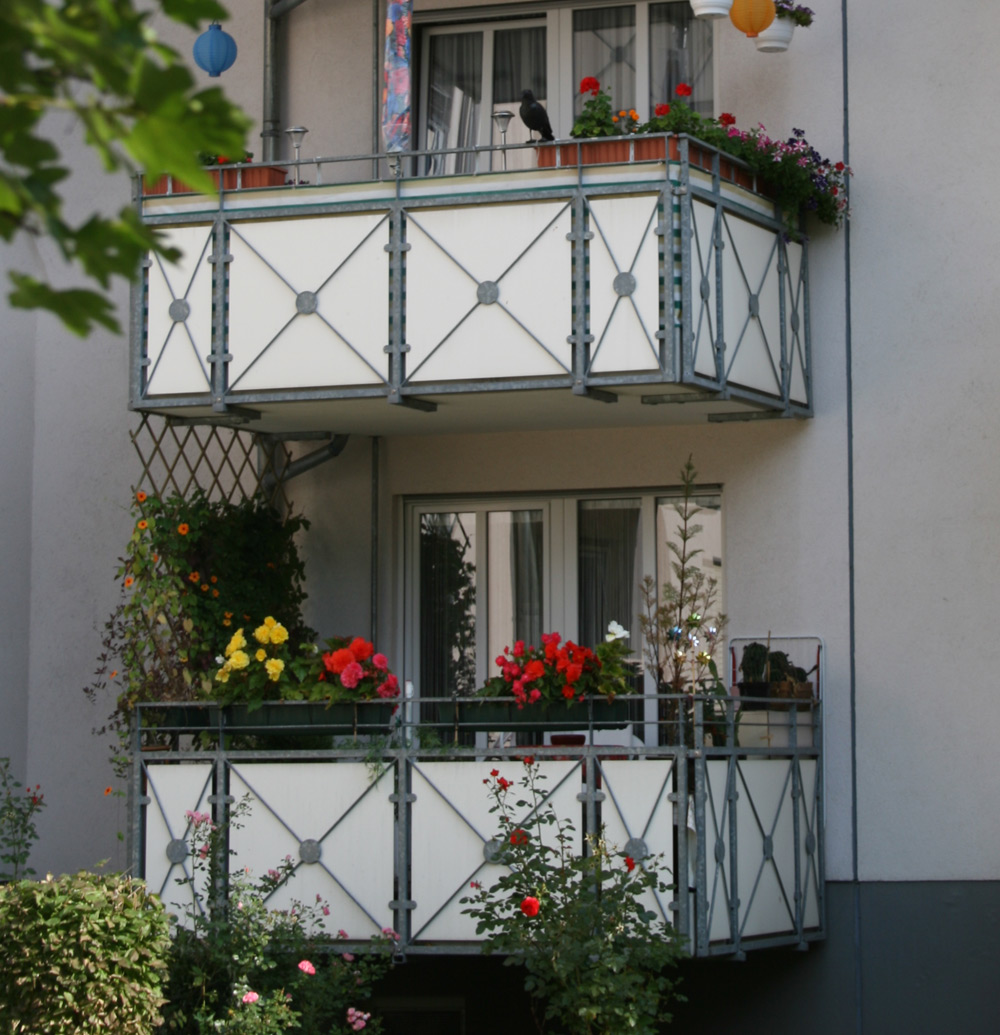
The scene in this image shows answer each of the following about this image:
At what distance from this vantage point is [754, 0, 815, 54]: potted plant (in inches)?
402

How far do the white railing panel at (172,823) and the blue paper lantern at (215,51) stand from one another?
4.81 meters

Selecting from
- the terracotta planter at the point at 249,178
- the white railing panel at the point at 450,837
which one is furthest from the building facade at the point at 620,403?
the white railing panel at the point at 450,837

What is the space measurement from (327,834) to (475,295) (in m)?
3.14

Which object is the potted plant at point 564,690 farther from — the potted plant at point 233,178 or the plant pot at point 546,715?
the potted plant at point 233,178

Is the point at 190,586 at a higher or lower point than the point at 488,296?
lower

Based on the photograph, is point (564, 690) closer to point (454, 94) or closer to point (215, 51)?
point (454, 94)

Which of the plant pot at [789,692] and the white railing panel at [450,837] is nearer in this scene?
the white railing panel at [450,837]

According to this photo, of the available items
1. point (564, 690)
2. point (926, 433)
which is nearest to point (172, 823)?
point (564, 690)

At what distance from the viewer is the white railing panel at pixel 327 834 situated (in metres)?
9.00

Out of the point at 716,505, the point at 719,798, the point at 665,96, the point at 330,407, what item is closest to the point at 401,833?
the point at 719,798

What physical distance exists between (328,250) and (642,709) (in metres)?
3.55

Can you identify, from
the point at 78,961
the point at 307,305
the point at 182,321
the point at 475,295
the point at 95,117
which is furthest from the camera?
the point at 182,321

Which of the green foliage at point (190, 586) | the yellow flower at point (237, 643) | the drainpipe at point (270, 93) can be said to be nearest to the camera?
the yellow flower at point (237, 643)

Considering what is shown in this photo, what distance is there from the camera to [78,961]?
7.47 m
